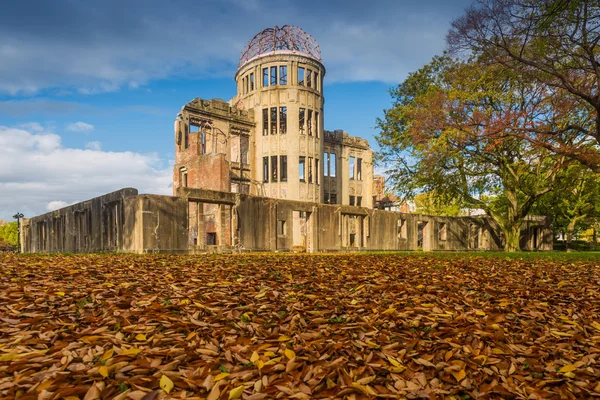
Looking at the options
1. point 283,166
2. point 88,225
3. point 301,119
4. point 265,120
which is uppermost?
point 301,119

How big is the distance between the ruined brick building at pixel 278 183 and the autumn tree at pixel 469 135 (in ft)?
11.3

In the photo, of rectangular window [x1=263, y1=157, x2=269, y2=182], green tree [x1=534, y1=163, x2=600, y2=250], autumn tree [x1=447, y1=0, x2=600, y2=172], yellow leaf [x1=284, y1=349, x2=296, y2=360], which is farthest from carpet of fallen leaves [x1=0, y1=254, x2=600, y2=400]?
rectangular window [x1=263, y1=157, x2=269, y2=182]

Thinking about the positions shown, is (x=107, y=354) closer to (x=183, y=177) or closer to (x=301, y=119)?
(x=183, y=177)

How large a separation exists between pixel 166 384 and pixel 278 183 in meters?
30.4

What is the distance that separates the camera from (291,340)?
3.98 meters

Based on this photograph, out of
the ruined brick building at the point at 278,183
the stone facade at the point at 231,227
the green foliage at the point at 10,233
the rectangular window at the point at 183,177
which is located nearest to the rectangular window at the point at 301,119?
the ruined brick building at the point at 278,183

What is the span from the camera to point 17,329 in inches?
167

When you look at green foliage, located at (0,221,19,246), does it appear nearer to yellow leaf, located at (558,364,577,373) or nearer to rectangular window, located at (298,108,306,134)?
rectangular window, located at (298,108,306,134)

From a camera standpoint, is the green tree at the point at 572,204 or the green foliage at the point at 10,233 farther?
the green foliage at the point at 10,233

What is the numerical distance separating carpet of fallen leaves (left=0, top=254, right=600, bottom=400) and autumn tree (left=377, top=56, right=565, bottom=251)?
1349cm

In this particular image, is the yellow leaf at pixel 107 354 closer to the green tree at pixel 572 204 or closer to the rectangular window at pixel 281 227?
the rectangular window at pixel 281 227

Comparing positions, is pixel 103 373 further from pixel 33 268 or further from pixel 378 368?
pixel 33 268

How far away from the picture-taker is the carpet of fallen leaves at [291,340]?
10.2 feet

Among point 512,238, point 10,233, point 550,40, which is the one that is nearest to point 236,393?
point 550,40
